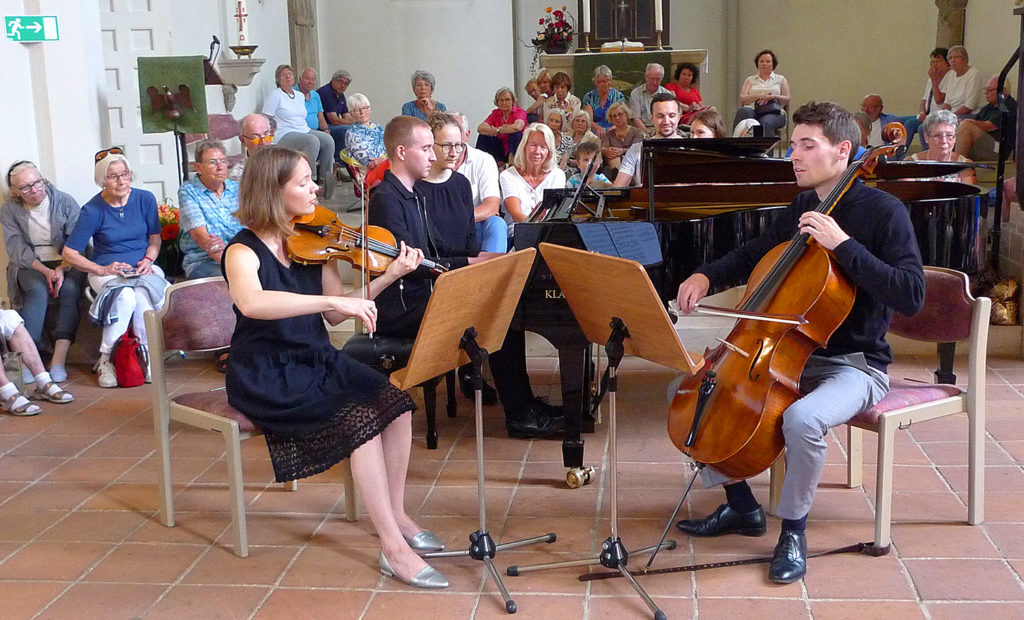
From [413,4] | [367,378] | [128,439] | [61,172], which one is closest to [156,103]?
[61,172]

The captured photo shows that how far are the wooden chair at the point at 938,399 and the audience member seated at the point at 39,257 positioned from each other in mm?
3941

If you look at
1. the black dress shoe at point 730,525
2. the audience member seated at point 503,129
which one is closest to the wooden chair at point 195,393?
the black dress shoe at point 730,525

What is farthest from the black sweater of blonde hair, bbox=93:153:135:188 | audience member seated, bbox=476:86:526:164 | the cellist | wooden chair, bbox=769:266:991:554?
audience member seated, bbox=476:86:526:164

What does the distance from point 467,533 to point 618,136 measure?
15.4 feet

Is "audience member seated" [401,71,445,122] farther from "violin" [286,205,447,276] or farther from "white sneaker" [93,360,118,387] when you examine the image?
"violin" [286,205,447,276]

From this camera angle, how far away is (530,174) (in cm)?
538

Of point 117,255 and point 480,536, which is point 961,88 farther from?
point 480,536

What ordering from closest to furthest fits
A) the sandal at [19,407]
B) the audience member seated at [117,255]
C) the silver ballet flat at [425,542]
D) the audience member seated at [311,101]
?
the silver ballet flat at [425,542] → the sandal at [19,407] → the audience member seated at [117,255] → the audience member seated at [311,101]

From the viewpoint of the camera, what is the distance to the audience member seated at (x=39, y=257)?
18.3 ft

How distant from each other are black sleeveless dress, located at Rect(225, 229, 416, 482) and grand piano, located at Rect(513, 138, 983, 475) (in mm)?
900

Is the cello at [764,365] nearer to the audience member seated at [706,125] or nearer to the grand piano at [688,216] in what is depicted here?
the grand piano at [688,216]

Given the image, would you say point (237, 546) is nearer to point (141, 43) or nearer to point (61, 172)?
point (61, 172)

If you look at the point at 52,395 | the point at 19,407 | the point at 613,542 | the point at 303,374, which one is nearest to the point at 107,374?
the point at 52,395

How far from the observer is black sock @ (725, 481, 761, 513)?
3.23m
